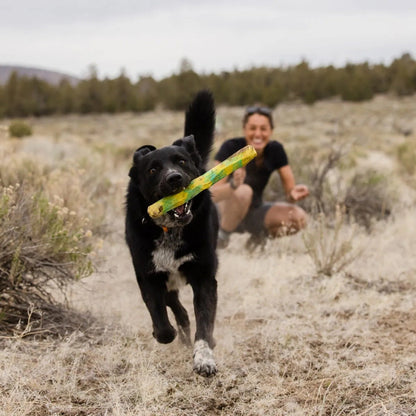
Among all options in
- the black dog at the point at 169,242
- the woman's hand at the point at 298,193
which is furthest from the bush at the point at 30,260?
the woman's hand at the point at 298,193

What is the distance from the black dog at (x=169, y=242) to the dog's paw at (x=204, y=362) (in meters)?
0.05

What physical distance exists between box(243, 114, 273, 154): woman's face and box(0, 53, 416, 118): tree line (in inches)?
1551

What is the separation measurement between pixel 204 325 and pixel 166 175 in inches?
35.0

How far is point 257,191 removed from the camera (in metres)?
5.92

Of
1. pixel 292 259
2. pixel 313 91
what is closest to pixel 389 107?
pixel 313 91

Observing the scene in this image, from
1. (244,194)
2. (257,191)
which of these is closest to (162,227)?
(244,194)

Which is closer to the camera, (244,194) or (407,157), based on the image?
(244,194)

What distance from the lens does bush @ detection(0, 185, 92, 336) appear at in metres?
3.34

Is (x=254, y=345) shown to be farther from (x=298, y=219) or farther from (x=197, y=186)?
(x=298, y=219)

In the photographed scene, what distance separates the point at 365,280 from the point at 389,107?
3541cm

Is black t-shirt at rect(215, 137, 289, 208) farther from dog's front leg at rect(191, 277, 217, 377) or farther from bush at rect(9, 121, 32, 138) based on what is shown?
bush at rect(9, 121, 32, 138)

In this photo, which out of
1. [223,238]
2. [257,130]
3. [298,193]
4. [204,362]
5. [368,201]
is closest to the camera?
[204,362]

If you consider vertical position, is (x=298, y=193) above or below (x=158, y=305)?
above

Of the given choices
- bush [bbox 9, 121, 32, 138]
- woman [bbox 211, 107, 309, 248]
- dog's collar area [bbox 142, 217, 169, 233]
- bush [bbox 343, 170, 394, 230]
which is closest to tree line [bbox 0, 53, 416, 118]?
bush [bbox 9, 121, 32, 138]
